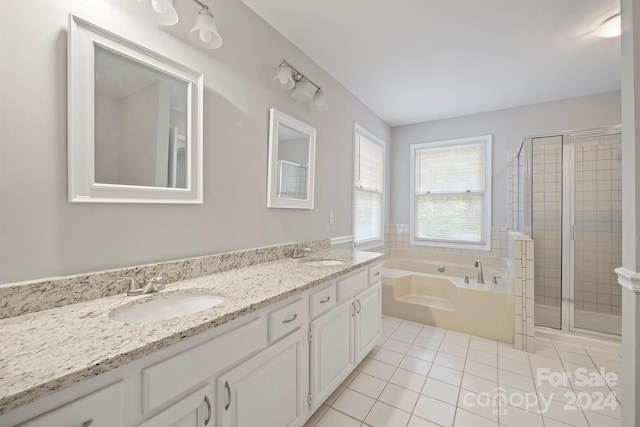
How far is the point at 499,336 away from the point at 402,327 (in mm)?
874

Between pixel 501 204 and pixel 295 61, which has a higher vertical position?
pixel 295 61

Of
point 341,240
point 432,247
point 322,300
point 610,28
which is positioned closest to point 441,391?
point 322,300

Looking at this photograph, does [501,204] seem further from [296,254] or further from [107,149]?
[107,149]

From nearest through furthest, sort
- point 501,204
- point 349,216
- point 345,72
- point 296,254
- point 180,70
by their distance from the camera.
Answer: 1. point 180,70
2. point 296,254
3. point 345,72
4. point 349,216
5. point 501,204

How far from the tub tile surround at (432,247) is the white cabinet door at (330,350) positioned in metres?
2.36

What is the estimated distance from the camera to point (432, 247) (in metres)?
3.74

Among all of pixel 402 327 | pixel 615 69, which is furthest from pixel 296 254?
pixel 615 69

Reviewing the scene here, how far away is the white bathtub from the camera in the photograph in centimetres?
252

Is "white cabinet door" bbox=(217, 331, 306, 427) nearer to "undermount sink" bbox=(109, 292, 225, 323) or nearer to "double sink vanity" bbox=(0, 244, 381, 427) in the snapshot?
"double sink vanity" bbox=(0, 244, 381, 427)

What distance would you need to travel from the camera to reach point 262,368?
1.09m

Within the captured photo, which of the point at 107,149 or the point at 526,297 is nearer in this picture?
the point at 107,149

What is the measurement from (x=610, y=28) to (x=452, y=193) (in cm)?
208

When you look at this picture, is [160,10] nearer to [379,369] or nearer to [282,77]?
[282,77]

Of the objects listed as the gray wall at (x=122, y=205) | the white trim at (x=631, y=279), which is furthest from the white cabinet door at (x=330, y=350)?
the white trim at (x=631, y=279)
